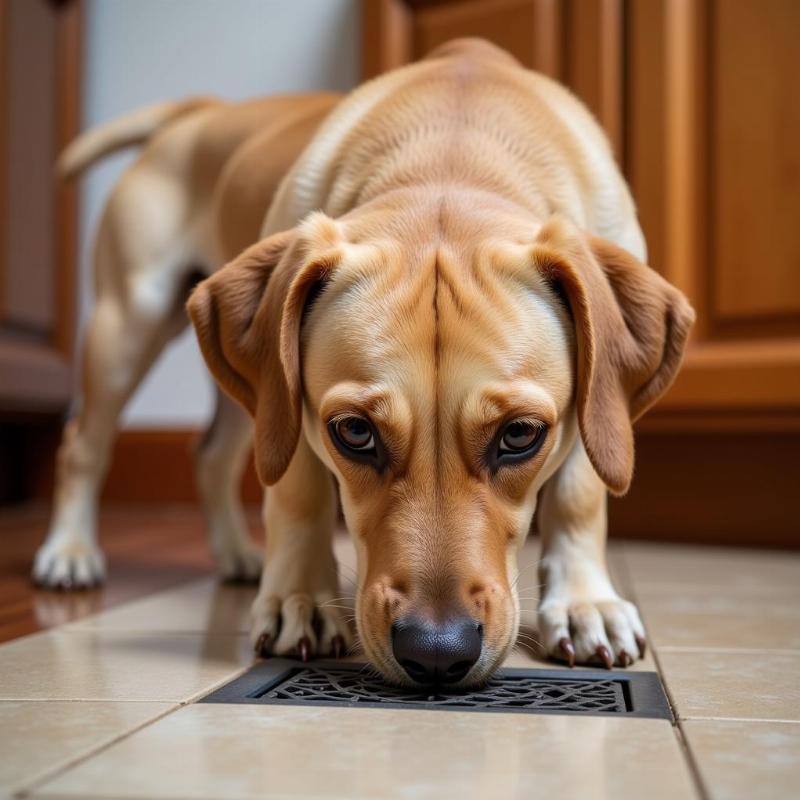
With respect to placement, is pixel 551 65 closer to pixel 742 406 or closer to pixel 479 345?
pixel 742 406

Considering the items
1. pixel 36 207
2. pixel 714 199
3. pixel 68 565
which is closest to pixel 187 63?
pixel 36 207

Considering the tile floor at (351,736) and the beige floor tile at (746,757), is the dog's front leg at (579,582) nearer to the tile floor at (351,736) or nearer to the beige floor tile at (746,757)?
the tile floor at (351,736)

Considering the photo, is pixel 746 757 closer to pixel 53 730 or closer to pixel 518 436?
pixel 518 436

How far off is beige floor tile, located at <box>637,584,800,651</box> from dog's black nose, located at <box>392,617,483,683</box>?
1.96 feet

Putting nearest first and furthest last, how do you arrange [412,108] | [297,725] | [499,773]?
[499,773]
[297,725]
[412,108]

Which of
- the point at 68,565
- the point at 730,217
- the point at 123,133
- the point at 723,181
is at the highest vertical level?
the point at 123,133

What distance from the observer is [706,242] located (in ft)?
11.9

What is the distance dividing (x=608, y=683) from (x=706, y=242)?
2.22 meters

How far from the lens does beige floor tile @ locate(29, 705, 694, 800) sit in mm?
1164

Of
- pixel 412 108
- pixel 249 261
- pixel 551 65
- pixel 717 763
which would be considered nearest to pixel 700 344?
pixel 551 65

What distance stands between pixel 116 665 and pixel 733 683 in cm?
96

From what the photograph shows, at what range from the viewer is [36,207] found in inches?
187

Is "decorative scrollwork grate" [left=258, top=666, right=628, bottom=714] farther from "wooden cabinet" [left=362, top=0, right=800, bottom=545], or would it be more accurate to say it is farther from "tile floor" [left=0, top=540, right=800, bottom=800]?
"wooden cabinet" [left=362, top=0, right=800, bottom=545]

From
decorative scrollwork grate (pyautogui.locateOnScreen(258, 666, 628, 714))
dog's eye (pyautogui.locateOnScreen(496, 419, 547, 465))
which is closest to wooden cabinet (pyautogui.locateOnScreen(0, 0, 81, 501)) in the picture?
decorative scrollwork grate (pyautogui.locateOnScreen(258, 666, 628, 714))
